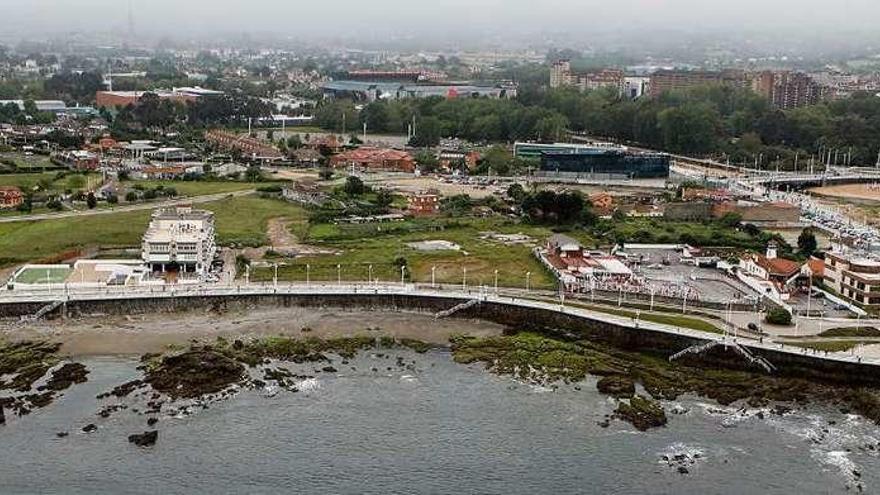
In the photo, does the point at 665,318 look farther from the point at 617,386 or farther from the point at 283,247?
the point at 283,247

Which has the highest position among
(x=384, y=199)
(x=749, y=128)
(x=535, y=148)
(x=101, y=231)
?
(x=749, y=128)

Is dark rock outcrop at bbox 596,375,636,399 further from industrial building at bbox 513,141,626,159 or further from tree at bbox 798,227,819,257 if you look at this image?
industrial building at bbox 513,141,626,159

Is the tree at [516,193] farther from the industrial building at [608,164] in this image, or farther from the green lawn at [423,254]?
the industrial building at [608,164]

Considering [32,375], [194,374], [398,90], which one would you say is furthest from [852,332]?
[398,90]

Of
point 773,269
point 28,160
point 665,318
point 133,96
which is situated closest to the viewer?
point 665,318

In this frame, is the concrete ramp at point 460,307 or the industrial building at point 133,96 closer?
the concrete ramp at point 460,307

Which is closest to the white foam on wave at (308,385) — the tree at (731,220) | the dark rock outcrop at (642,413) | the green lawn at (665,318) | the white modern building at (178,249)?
the dark rock outcrop at (642,413)

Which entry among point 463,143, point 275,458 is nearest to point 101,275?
point 275,458
